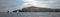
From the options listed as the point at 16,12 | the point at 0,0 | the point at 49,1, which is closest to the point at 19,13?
the point at 16,12

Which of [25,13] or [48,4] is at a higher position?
[48,4]

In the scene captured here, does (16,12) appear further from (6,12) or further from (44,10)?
(44,10)

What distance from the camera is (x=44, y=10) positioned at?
1012mm

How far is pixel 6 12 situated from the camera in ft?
3.24

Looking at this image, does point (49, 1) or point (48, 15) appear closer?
point (48, 15)

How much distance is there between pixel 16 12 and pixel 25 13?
0.11 m

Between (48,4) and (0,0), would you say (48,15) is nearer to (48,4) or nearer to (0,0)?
(48,4)

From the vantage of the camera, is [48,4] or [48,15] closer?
[48,15]

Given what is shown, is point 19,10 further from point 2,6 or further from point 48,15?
point 48,15

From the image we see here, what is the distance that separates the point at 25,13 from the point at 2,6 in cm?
31

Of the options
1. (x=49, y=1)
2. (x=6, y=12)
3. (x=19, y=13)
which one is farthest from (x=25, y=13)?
(x=49, y=1)

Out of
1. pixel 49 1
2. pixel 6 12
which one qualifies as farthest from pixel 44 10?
pixel 6 12

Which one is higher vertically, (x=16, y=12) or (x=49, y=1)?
(x=49, y=1)

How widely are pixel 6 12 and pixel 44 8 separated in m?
0.47
